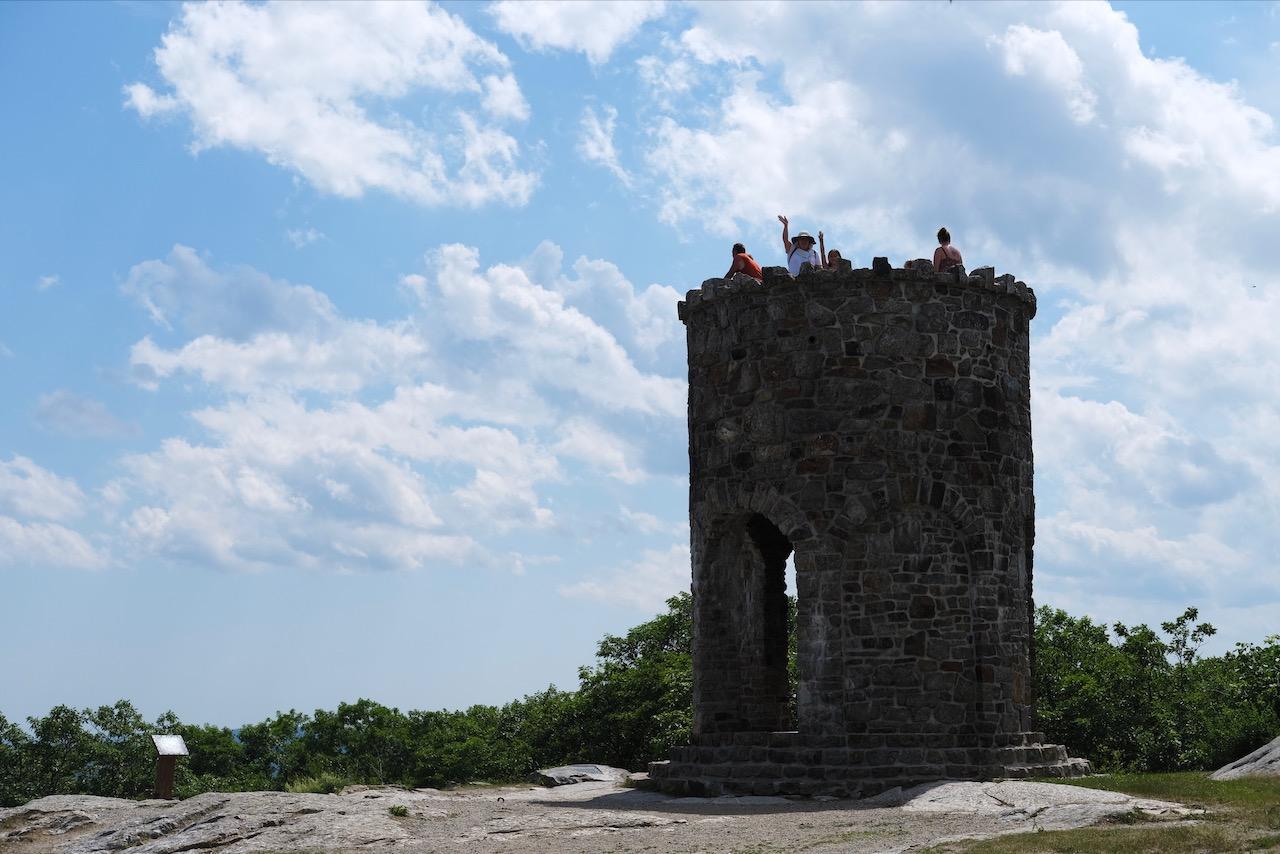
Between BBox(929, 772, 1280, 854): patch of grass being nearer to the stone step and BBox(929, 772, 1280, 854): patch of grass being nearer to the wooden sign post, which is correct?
the stone step

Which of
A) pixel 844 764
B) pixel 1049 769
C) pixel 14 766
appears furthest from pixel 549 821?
pixel 14 766

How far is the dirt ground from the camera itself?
13.1 meters

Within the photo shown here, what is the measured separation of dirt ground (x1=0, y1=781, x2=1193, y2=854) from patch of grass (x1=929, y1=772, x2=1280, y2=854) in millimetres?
336

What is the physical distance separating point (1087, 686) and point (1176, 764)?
202 cm

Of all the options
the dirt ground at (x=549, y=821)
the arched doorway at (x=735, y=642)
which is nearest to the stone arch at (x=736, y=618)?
the arched doorway at (x=735, y=642)

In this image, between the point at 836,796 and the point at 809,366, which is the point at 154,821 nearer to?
the point at 836,796

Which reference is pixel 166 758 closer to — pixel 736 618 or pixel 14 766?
pixel 736 618

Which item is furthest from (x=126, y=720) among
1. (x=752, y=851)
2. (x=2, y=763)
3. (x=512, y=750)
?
(x=752, y=851)

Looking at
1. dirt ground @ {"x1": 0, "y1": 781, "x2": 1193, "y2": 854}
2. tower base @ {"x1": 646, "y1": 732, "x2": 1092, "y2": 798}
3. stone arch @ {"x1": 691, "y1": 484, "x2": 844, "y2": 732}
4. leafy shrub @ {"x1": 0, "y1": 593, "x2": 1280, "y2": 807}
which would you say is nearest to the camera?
dirt ground @ {"x1": 0, "y1": 781, "x2": 1193, "y2": 854}

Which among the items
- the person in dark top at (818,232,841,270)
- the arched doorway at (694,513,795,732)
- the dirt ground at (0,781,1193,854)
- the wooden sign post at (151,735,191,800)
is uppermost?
the person in dark top at (818,232,841,270)

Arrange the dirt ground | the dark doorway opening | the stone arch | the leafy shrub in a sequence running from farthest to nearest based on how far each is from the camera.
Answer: the leafy shrub → the dark doorway opening → the stone arch → the dirt ground

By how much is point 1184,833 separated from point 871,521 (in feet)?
21.7

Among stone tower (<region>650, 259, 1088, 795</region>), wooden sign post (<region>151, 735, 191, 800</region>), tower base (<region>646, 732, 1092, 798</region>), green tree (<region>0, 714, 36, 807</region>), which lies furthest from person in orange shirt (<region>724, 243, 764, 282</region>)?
green tree (<region>0, 714, 36, 807</region>)

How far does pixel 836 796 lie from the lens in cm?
1666
